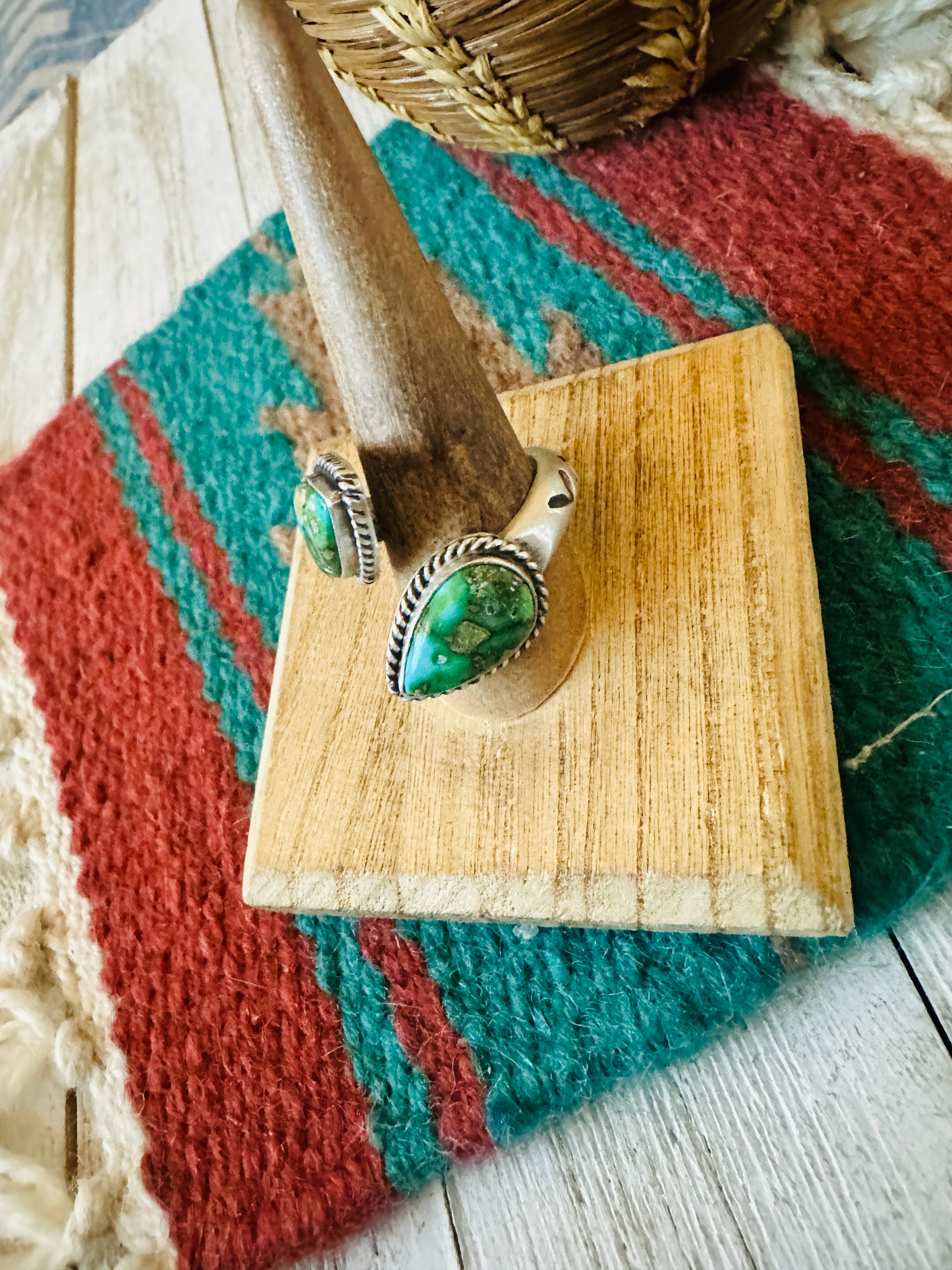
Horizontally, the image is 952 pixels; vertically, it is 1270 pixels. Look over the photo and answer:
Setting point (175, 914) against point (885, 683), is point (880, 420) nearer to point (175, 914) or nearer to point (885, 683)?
point (885, 683)

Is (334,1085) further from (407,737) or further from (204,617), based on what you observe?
(204,617)

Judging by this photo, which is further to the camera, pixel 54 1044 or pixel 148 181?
pixel 148 181

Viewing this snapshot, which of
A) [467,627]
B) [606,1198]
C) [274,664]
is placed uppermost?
[467,627]

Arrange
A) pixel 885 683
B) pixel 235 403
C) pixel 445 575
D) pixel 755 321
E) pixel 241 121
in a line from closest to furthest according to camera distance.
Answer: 1. pixel 445 575
2. pixel 885 683
3. pixel 755 321
4. pixel 235 403
5. pixel 241 121

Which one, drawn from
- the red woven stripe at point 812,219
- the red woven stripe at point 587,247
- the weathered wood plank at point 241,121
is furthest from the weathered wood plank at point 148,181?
the red woven stripe at point 812,219

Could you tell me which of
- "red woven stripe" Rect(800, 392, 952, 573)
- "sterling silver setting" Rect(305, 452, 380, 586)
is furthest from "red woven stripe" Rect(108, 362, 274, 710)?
"red woven stripe" Rect(800, 392, 952, 573)

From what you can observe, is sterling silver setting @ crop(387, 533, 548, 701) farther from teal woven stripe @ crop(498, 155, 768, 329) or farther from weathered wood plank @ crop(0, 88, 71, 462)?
weathered wood plank @ crop(0, 88, 71, 462)

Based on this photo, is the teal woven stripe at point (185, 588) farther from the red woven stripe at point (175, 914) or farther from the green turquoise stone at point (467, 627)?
the green turquoise stone at point (467, 627)

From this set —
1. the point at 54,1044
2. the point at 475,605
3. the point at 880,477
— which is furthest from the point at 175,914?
the point at 880,477
